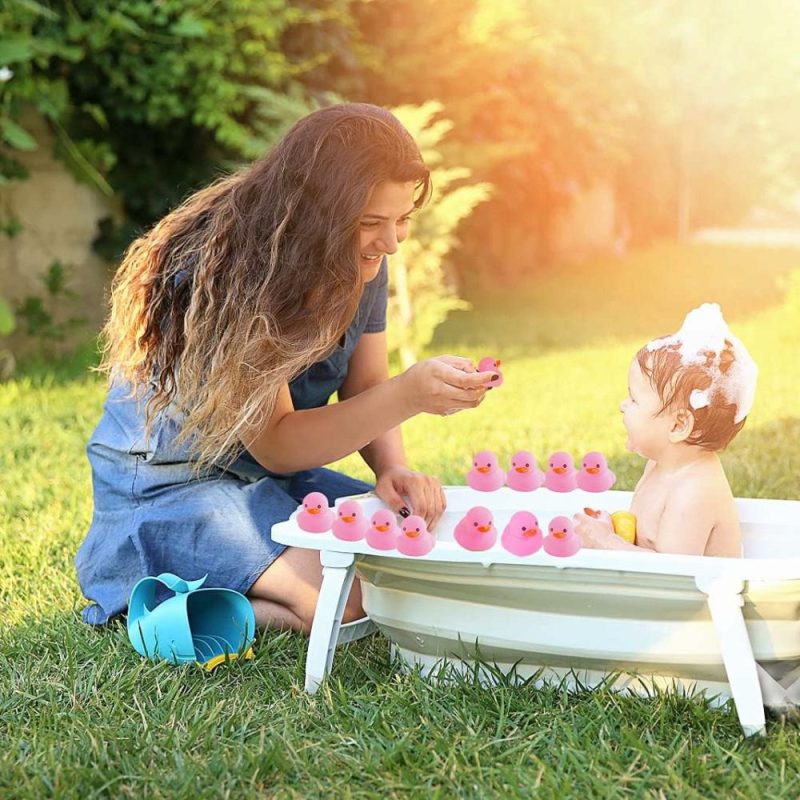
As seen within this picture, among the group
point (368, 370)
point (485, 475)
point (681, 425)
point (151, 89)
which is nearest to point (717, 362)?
point (681, 425)

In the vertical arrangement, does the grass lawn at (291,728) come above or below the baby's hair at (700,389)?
below

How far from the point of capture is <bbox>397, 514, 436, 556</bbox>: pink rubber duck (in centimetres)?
187

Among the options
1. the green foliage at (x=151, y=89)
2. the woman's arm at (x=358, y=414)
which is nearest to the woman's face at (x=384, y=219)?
the woman's arm at (x=358, y=414)

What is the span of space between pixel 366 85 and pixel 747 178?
428 inches

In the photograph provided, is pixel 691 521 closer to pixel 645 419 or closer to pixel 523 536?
pixel 645 419

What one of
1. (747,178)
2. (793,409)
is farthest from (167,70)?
(747,178)

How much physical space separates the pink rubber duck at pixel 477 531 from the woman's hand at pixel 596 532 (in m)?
0.28

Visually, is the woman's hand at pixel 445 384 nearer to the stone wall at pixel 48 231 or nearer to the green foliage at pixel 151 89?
the green foliage at pixel 151 89

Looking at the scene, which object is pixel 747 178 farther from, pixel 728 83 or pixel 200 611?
pixel 200 611

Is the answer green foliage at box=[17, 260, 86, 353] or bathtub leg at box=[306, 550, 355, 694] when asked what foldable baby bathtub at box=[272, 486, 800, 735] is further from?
green foliage at box=[17, 260, 86, 353]

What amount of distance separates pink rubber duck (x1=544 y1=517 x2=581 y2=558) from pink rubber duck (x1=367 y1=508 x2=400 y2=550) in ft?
0.87

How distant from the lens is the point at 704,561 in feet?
5.71

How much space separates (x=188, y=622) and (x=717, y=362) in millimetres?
1097

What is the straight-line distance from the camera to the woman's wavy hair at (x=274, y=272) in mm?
2098
